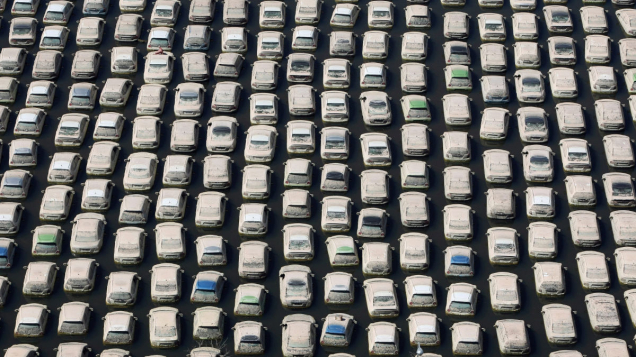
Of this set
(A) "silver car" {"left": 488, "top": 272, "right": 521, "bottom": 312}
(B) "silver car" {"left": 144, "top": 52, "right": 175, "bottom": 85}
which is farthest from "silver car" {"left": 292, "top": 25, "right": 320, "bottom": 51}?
(A) "silver car" {"left": 488, "top": 272, "right": 521, "bottom": 312}

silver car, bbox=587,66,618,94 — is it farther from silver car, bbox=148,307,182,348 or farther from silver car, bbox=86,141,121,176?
silver car, bbox=86,141,121,176

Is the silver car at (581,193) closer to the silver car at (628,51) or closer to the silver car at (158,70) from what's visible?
the silver car at (628,51)

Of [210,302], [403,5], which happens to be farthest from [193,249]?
[403,5]

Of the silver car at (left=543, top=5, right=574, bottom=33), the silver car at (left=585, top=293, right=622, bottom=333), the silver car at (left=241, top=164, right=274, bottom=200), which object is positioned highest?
the silver car at (left=543, top=5, right=574, bottom=33)

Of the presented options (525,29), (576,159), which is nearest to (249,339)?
(576,159)

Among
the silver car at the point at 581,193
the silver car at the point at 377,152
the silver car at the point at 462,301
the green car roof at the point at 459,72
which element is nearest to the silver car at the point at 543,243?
the silver car at the point at 581,193
